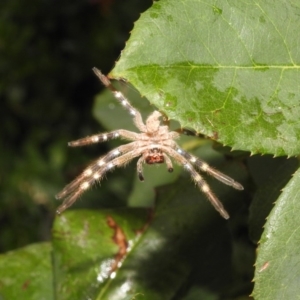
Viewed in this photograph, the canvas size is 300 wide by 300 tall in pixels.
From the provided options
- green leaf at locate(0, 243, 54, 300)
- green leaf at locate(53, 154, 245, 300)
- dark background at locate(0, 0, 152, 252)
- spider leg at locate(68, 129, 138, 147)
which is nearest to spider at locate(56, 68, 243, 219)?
spider leg at locate(68, 129, 138, 147)

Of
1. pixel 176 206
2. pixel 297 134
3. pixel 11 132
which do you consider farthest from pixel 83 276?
pixel 11 132

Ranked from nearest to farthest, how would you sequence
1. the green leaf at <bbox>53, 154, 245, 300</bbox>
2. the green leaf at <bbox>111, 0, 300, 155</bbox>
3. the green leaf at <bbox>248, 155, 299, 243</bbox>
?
the green leaf at <bbox>111, 0, 300, 155</bbox> → the green leaf at <bbox>248, 155, 299, 243</bbox> → the green leaf at <bbox>53, 154, 245, 300</bbox>

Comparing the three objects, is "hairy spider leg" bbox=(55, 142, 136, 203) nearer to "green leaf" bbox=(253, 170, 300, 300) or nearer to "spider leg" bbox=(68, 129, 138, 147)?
"spider leg" bbox=(68, 129, 138, 147)

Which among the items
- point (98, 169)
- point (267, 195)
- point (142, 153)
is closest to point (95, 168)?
point (98, 169)

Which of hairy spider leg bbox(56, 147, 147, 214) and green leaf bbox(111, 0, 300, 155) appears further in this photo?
Result: hairy spider leg bbox(56, 147, 147, 214)

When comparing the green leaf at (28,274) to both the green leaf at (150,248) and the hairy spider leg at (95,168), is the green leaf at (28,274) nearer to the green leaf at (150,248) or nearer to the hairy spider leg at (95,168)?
the green leaf at (150,248)

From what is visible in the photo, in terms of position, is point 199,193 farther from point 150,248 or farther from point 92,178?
point 92,178
